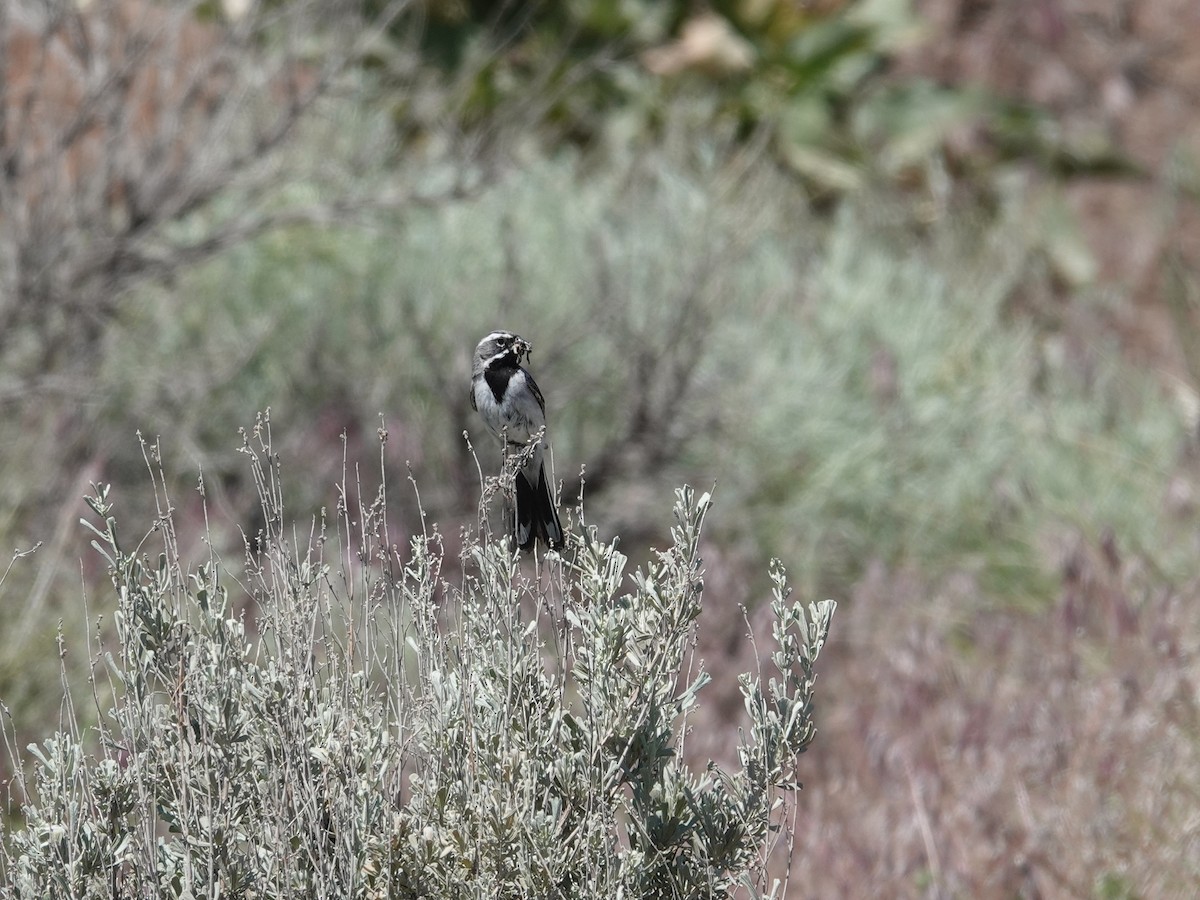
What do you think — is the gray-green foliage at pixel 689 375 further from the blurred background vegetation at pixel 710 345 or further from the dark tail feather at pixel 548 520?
the dark tail feather at pixel 548 520

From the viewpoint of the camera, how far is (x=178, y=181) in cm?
533

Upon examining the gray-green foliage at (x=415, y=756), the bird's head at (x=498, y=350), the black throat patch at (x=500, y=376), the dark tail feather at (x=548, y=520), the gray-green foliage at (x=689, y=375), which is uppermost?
the bird's head at (x=498, y=350)

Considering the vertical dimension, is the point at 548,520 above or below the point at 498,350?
below

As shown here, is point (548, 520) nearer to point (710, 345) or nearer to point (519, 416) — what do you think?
point (519, 416)

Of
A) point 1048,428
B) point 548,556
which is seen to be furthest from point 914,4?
point 548,556

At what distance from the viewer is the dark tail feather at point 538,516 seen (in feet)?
9.47

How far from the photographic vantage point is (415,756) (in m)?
2.72

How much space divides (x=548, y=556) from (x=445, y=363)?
12.2ft

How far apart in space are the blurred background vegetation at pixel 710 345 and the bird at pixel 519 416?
119 centimetres

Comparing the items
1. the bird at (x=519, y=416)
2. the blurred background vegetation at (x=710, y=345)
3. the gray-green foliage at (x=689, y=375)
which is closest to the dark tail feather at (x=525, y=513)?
the bird at (x=519, y=416)

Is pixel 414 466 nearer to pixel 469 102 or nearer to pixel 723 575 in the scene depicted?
pixel 723 575

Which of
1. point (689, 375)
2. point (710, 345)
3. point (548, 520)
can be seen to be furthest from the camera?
point (710, 345)

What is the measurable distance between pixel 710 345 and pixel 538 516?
381cm

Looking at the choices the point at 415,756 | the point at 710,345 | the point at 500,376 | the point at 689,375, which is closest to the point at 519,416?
the point at 500,376
